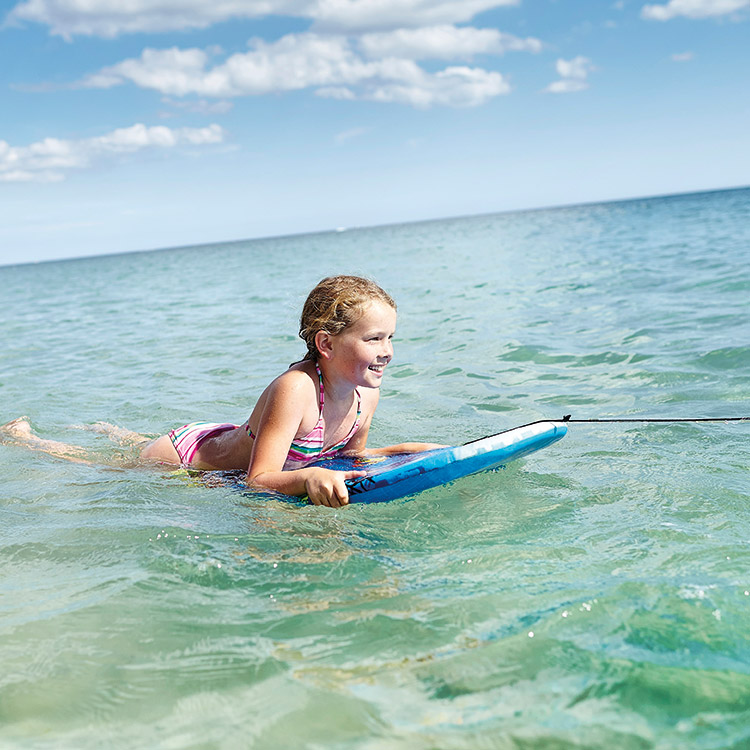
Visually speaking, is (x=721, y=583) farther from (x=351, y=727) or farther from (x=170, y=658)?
(x=170, y=658)

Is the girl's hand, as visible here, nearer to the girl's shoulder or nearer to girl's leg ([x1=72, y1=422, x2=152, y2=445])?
the girl's shoulder

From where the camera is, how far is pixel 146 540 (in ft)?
10.2

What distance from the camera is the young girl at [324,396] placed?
10.9 ft

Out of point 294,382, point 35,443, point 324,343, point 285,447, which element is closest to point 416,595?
point 285,447

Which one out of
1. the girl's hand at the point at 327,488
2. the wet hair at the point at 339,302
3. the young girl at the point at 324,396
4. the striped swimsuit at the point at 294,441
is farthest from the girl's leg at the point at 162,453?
the girl's hand at the point at 327,488

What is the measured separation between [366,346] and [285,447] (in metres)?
0.58

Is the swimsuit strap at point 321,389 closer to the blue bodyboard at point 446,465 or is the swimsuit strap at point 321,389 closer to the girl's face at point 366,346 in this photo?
the girl's face at point 366,346

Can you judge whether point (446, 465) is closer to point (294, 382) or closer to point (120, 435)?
point (294, 382)

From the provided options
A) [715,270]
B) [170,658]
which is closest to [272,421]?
[170,658]

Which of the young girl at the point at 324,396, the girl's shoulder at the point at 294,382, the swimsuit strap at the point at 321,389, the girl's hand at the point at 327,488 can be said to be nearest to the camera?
the girl's hand at the point at 327,488

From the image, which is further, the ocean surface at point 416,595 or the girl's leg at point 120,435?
the girl's leg at point 120,435

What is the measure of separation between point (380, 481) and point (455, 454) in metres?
0.34

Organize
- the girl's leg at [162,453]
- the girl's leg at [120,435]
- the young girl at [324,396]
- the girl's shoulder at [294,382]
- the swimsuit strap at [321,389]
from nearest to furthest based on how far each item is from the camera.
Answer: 1. the young girl at [324,396]
2. the girl's shoulder at [294,382]
3. the swimsuit strap at [321,389]
4. the girl's leg at [162,453]
5. the girl's leg at [120,435]

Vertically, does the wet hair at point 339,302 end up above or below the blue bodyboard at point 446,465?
above
